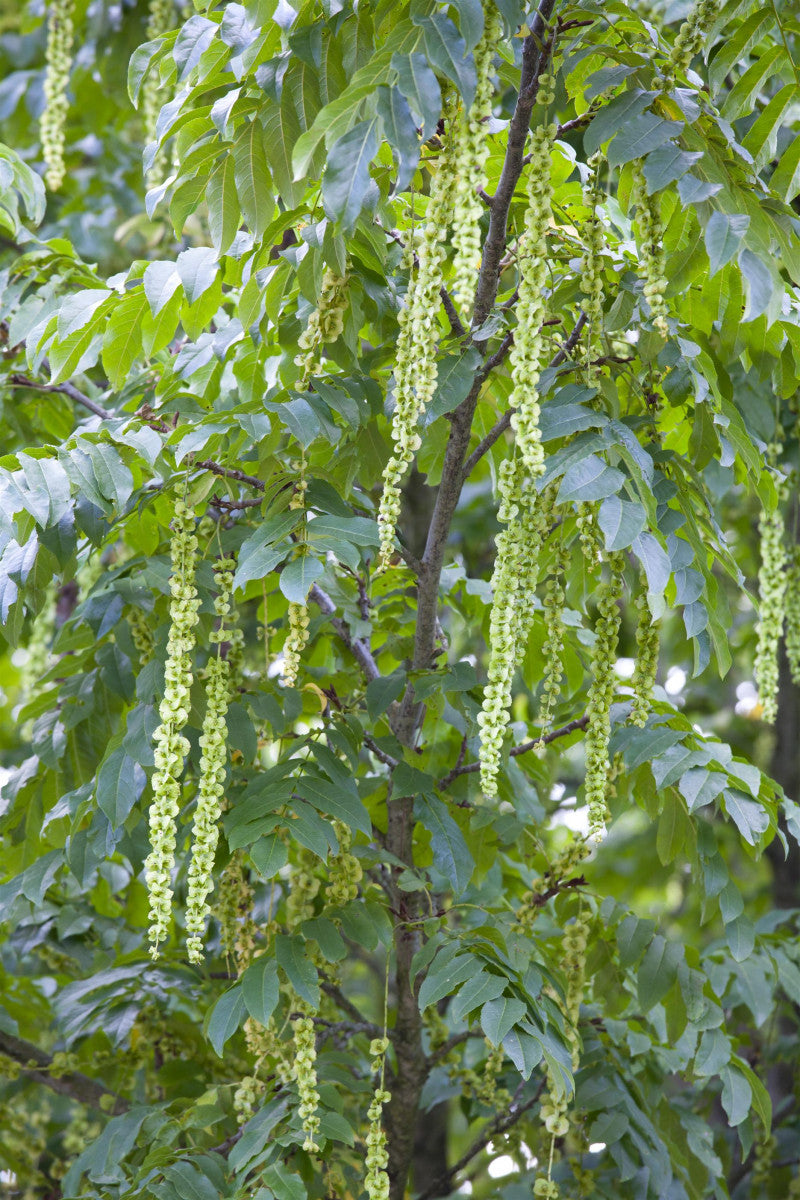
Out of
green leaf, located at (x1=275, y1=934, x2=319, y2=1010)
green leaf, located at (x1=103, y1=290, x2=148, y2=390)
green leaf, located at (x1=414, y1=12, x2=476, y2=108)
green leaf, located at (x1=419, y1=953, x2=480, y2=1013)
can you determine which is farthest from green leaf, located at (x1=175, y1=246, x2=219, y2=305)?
green leaf, located at (x1=419, y1=953, x2=480, y2=1013)

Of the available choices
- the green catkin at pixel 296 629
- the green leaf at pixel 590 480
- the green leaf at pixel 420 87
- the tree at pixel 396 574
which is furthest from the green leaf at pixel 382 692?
the green leaf at pixel 420 87

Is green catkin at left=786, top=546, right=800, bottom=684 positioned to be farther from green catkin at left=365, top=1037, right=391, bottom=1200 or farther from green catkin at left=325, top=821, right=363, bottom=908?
green catkin at left=365, top=1037, right=391, bottom=1200

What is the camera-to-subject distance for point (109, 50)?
504 cm

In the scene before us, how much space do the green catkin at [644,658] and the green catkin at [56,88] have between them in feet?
9.70

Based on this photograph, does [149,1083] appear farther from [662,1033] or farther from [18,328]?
[18,328]

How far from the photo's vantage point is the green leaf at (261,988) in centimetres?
239

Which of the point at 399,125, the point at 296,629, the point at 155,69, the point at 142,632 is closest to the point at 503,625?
the point at 296,629

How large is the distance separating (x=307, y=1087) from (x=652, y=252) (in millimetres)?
1819

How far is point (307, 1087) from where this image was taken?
245 cm

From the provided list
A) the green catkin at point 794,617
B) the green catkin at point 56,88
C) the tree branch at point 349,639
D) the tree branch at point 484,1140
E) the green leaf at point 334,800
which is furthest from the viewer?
the green catkin at point 56,88

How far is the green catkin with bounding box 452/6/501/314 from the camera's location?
6.21 feet

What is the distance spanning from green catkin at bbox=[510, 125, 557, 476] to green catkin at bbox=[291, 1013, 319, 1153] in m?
1.36

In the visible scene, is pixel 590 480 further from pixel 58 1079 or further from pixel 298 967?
pixel 58 1079

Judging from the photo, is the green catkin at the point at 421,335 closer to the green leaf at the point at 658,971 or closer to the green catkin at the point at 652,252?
the green catkin at the point at 652,252
